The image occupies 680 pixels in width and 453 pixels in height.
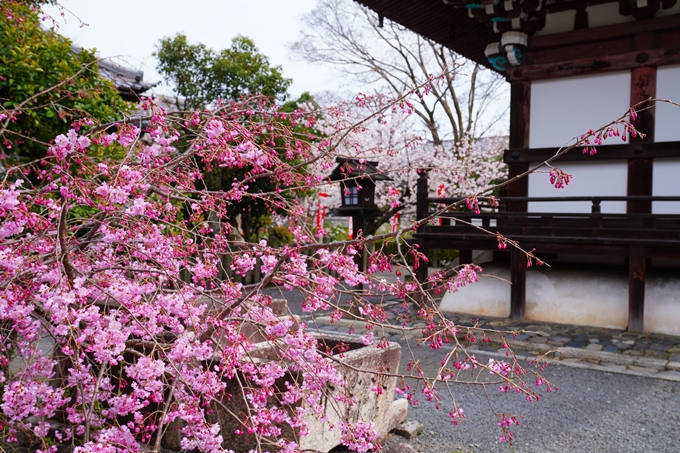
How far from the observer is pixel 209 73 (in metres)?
14.9

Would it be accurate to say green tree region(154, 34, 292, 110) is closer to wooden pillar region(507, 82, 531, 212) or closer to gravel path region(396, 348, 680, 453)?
wooden pillar region(507, 82, 531, 212)

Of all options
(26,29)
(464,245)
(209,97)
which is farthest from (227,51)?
(26,29)

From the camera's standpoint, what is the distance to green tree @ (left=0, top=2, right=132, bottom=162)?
4996 mm

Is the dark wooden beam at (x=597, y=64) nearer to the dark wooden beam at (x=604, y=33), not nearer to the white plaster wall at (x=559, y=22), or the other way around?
the dark wooden beam at (x=604, y=33)

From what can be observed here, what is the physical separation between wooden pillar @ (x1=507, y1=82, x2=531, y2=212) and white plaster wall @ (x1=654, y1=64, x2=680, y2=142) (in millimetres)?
1928

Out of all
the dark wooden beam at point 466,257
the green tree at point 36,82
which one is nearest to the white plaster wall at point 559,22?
the dark wooden beam at point 466,257

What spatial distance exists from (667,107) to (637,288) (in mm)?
2795

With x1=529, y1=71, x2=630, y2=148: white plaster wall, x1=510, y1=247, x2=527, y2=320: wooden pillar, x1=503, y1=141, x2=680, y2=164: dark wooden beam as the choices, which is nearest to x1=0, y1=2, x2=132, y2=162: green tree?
x1=510, y1=247, x2=527, y2=320: wooden pillar

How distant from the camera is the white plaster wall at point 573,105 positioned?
8953 mm

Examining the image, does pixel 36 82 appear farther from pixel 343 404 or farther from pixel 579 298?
pixel 579 298

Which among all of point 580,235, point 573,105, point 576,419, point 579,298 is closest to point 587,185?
point 580,235

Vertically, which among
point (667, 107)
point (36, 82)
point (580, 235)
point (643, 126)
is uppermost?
point (667, 107)

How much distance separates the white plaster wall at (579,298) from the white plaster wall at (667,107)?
2100 millimetres

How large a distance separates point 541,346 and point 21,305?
20.8 ft
